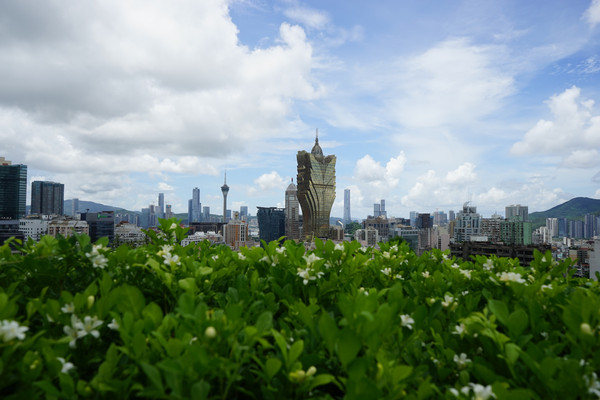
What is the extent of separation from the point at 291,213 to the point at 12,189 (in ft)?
215

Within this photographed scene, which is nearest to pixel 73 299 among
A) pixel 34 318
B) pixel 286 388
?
pixel 34 318

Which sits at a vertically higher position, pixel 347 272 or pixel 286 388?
pixel 347 272

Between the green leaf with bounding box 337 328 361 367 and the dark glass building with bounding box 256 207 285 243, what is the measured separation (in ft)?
344

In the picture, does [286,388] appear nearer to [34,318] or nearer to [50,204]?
[34,318]

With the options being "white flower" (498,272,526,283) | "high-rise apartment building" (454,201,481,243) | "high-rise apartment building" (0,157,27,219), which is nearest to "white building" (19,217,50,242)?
"high-rise apartment building" (0,157,27,219)

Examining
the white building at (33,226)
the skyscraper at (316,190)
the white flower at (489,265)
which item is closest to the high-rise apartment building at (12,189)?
the white building at (33,226)

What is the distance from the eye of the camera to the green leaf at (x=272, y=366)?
0.99 m

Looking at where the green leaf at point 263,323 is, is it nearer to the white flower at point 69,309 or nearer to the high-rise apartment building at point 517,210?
the white flower at point 69,309

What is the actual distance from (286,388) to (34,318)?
3.17ft

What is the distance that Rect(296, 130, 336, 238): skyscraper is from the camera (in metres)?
83.3

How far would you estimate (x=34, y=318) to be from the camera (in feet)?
4.39

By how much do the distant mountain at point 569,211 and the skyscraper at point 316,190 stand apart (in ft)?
236

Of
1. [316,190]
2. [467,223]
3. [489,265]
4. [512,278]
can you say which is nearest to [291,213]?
[316,190]

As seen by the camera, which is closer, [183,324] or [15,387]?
[15,387]
